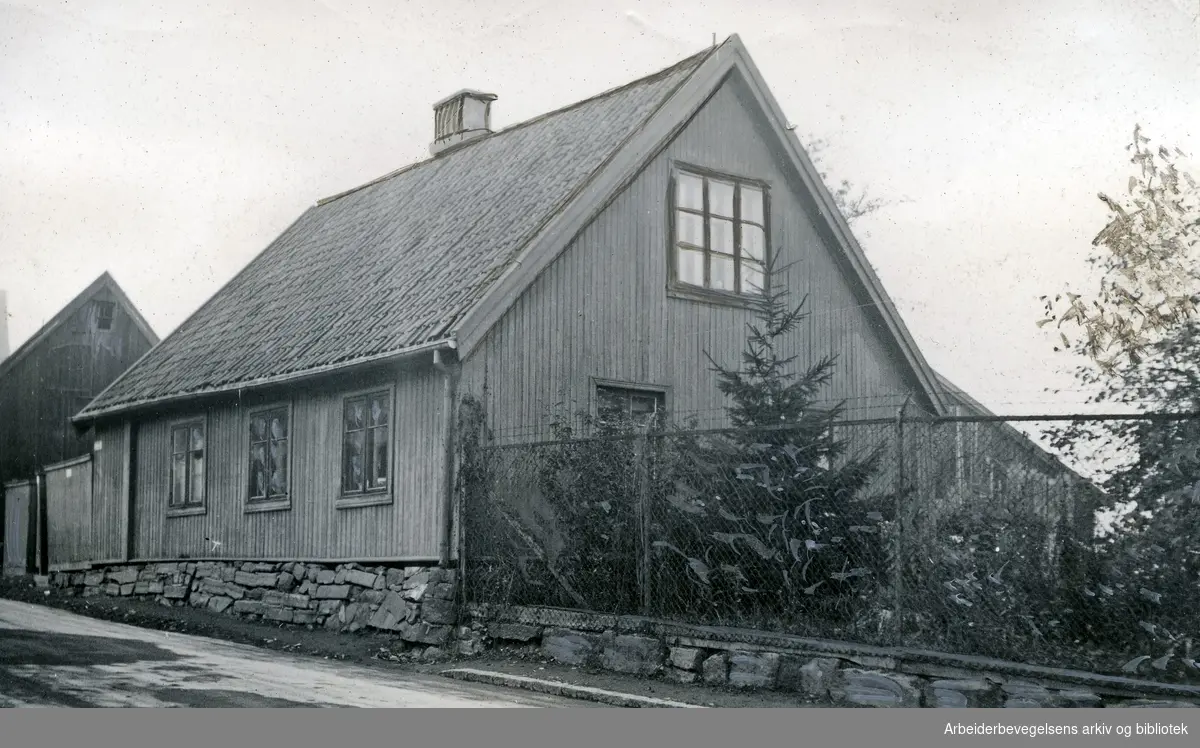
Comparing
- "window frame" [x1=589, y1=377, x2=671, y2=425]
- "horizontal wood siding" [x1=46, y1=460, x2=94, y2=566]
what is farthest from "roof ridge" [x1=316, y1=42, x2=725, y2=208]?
"horizontal wood siding" [x1=46, y1=460, x2=94, y2=566]

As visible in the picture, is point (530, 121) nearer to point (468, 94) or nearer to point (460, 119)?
point (468, 94)

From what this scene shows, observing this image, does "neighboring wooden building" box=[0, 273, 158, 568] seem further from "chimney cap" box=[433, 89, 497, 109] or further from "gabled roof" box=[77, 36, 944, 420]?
"chimney cap" box=[433, 89, 497, 109]

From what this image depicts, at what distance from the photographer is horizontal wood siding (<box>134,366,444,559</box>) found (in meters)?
15.3

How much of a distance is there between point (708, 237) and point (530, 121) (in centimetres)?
446

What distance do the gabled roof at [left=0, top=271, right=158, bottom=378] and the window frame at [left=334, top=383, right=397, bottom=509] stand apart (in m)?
13.6

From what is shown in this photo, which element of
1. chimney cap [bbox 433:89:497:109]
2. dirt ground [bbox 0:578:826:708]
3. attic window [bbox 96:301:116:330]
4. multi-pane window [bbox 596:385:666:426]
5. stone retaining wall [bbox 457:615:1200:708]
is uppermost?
chimney cap [bbox 433:89:497:109]

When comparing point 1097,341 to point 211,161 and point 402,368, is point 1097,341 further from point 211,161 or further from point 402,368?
point 211,161

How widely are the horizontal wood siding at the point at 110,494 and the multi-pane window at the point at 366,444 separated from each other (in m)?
7.00

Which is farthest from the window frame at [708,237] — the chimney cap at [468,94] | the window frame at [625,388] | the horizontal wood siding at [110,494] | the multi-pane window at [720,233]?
the horizontal wood siding at [110,494]

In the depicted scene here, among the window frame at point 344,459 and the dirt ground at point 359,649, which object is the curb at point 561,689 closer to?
the dirt ground at point 359,649

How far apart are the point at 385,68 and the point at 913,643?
6.66m

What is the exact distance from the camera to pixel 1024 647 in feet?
32.7

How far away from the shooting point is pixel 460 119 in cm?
2253

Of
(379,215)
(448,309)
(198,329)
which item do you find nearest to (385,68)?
(448,309)
